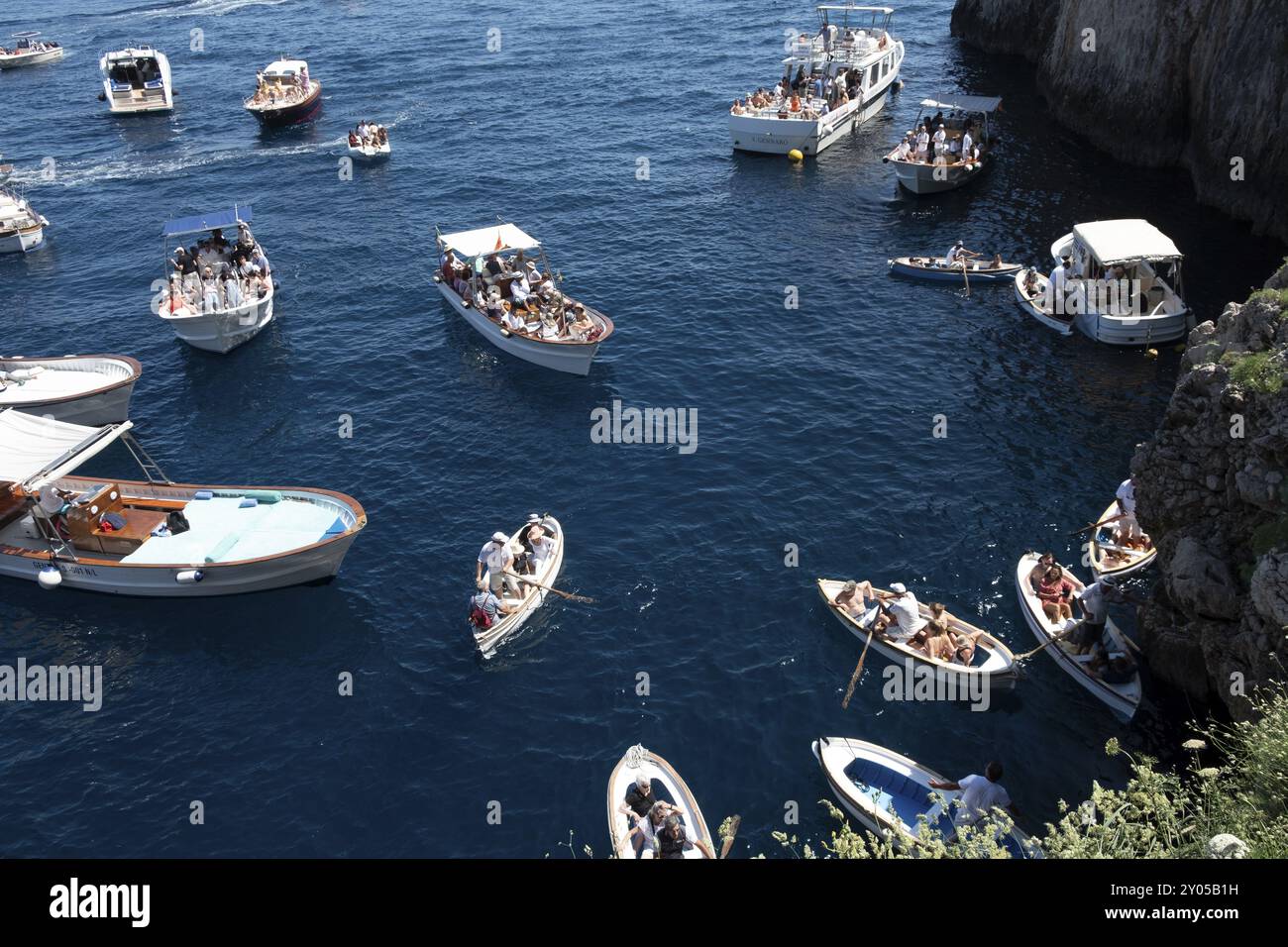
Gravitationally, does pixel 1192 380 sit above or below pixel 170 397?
above

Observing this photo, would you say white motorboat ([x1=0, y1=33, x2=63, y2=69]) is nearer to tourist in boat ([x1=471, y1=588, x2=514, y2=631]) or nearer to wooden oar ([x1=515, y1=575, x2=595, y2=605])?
wooden oar ([x1=515, y1=575, x2=595, y2=605])

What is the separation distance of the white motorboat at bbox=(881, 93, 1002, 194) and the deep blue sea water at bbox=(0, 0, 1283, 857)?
0.96 meters

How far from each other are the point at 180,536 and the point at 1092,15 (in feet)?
186

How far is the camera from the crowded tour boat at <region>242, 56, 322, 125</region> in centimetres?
7362

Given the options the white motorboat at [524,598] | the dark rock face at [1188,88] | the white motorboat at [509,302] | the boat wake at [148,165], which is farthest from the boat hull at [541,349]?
the boat wake at [148,165]

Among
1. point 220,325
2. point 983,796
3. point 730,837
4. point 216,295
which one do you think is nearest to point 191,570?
point 220,325

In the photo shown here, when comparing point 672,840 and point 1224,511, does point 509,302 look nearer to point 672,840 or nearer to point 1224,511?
point 672,840

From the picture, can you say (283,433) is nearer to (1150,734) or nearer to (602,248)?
(602,248)

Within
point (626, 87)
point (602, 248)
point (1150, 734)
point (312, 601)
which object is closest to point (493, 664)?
point (312, 601)

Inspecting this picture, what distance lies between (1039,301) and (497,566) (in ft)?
92.5

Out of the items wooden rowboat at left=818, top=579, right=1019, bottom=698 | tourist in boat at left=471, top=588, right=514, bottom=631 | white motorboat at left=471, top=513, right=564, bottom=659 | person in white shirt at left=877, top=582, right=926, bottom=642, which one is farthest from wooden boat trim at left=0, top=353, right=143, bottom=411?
person in white shirt at left=877, top=582, right=926, bottom=642

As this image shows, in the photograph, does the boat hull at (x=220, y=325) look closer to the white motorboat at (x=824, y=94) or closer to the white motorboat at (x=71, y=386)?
the white motorboat at (x=71, y=386)
